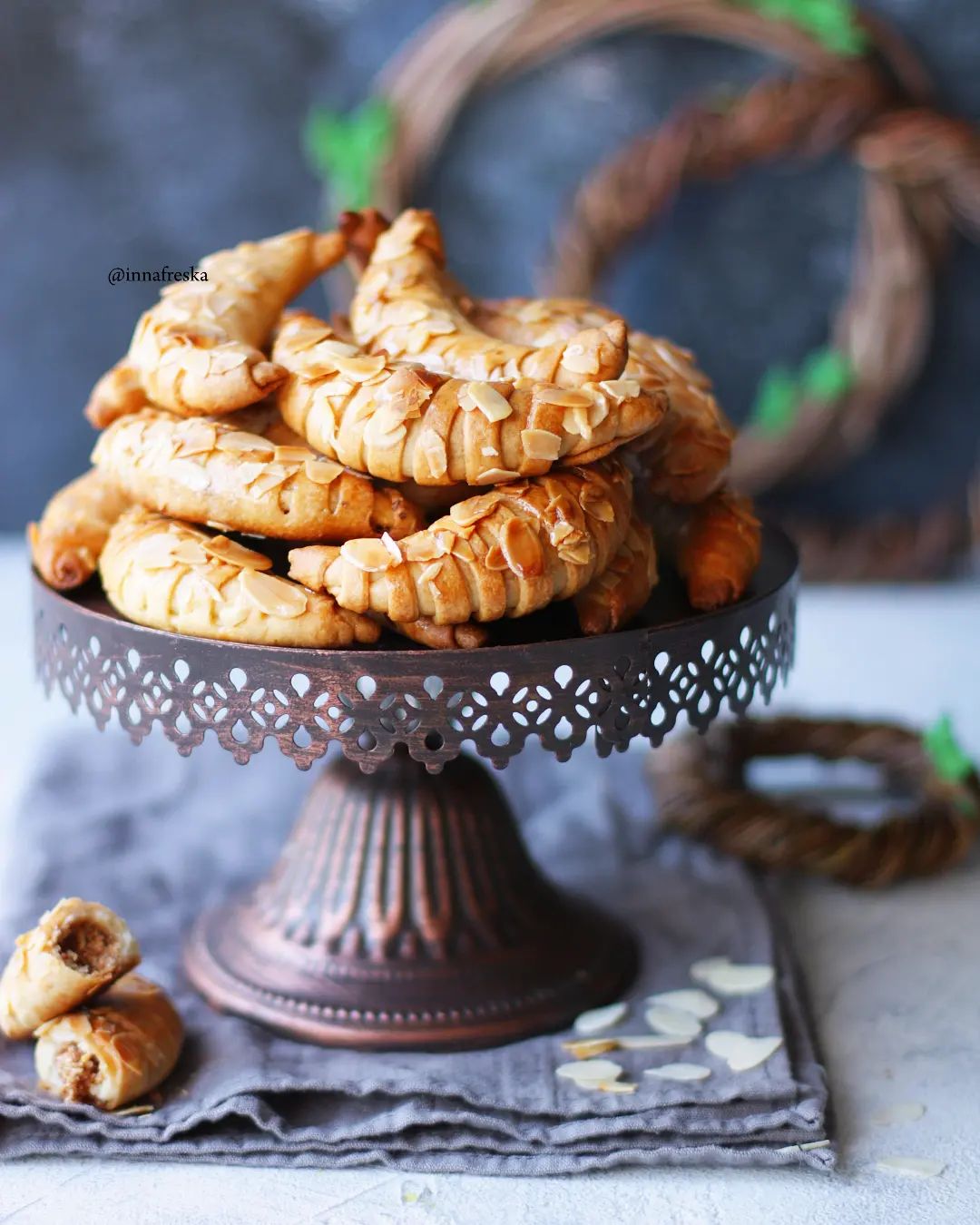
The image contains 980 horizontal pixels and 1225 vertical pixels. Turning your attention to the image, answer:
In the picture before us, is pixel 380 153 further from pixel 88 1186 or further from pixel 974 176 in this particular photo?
pixel 88 1186

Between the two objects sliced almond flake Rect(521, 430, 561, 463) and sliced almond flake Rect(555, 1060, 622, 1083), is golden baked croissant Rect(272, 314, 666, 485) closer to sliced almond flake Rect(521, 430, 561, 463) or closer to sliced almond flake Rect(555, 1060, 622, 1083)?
sliced almond flake Rect(521, 430, 561, 463)

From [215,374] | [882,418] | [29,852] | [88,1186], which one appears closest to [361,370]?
[215,374]

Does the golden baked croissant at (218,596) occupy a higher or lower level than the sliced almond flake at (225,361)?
lower

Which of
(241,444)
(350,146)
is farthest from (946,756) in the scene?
(350,146)

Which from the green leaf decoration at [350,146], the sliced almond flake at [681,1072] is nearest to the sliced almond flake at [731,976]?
the sliced almond flake at [681,1072]

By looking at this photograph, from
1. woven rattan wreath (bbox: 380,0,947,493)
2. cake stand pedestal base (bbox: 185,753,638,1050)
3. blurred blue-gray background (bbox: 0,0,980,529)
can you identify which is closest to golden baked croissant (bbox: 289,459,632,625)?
cake stand pedestal base (bbox: 185,753,638,1050)

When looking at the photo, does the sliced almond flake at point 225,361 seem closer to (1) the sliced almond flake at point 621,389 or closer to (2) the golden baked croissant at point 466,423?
(2) the golden baked croissant at point 466,423
